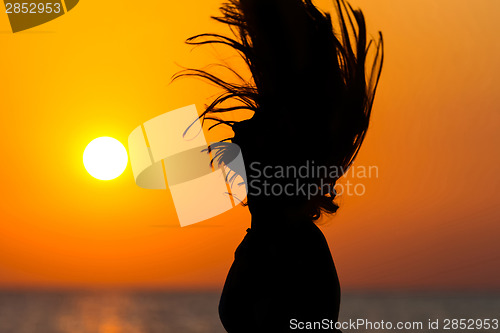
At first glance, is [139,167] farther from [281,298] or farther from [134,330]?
[134,330]

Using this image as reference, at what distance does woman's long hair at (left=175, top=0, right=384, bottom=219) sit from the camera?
4.40 feet

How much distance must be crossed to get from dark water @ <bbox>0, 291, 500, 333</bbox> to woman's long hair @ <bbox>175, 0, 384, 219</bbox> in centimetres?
391

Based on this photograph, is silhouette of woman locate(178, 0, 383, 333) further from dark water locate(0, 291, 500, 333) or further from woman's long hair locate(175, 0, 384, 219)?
dark water locate(0, 291, 500, 333)

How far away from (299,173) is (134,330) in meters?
3.93

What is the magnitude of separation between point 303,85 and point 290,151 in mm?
159

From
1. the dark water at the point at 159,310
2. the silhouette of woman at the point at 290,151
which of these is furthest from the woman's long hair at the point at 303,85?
the dark water at the point at 159,310

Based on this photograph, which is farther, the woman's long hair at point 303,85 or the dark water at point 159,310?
the dark water at point 159,310

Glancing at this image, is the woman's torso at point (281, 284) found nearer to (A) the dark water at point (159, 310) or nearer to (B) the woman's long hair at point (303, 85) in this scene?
(B) the woman's long hair at point (303, 85)

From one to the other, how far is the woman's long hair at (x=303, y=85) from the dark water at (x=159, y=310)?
12.8ft

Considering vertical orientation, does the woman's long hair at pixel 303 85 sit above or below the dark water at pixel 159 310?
above

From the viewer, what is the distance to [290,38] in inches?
53.0

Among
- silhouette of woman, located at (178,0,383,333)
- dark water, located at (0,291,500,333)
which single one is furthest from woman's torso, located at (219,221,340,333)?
dark water, located at (0,291,500,333)

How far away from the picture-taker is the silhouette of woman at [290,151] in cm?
134

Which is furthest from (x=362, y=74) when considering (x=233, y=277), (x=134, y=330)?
(x=134, y=330)
